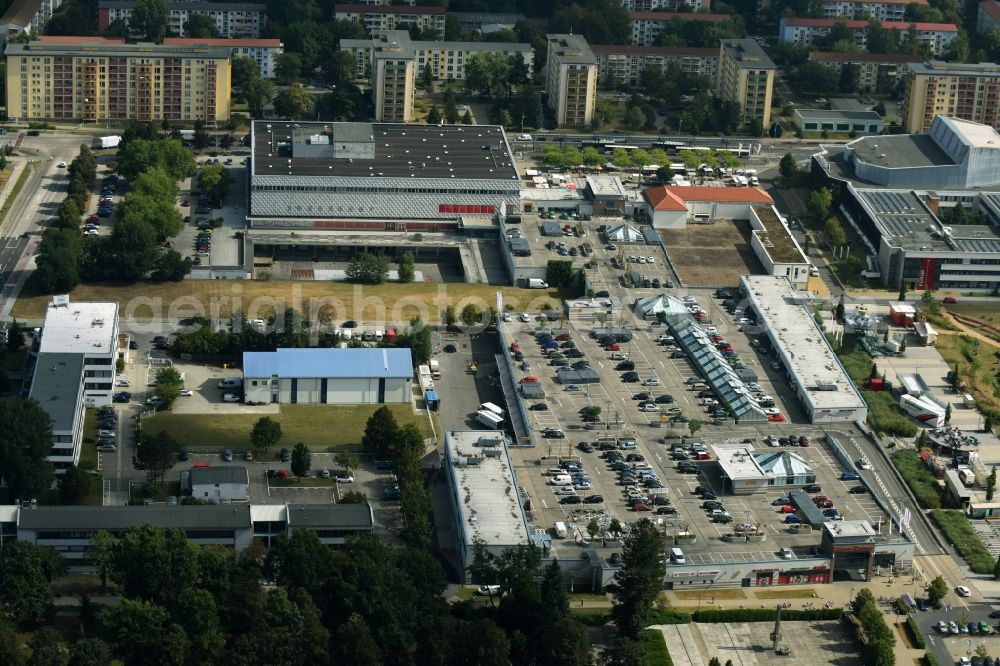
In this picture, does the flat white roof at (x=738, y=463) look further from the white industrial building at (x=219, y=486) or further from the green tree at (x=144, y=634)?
the green tree at (x=144, y=634)

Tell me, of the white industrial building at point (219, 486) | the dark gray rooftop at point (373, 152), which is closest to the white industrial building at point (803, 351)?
the dark gray rooftop at point (373, 152)

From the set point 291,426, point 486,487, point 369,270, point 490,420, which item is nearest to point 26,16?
point 369,270

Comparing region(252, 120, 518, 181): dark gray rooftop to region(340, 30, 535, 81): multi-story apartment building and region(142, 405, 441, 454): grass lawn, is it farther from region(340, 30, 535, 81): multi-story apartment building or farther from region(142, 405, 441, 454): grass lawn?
region(142, 405, 441, 454): grass lawn

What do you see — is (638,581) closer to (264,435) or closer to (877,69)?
(264,435)

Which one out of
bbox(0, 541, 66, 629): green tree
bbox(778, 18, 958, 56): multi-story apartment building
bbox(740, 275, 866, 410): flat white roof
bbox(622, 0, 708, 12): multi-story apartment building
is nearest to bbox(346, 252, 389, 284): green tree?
bbox(740, 275, 866, 410): flat white roof

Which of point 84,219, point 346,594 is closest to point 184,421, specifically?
point 346,594
